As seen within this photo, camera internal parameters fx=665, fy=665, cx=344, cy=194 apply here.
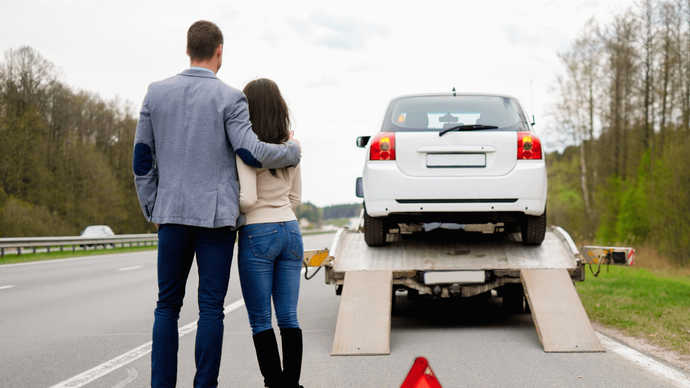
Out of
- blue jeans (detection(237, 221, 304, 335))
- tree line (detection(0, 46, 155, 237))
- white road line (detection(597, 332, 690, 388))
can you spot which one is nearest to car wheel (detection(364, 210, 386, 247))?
white road line (detection(597, 332, 690, 388))

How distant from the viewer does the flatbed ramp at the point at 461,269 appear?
580cm

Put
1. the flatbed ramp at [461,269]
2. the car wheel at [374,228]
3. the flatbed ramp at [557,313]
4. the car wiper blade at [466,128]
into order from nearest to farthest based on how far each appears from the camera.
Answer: the flatbed ramp at [557,313], the flatbed ramp at [461,269], the car wiper blade at [466,128], the car wheel at [374,228]

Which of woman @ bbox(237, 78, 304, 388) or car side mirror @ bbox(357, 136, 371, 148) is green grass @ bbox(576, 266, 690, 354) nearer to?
car side mirror @ bbox(357, 136, 371, 148)

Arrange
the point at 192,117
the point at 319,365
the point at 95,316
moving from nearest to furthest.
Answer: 1. the point at 192,117
2. the point at 319,365
3. the point at 95,316

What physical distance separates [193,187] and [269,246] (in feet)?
1.63

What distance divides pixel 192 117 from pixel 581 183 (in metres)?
38.6

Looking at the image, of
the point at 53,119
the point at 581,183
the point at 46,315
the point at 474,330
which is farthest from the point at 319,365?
the point at 53,119

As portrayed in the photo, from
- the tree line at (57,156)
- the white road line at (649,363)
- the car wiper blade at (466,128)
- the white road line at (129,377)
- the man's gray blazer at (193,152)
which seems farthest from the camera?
the tree line at (57,156)

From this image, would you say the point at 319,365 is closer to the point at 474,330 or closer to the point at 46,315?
the point at 474,330

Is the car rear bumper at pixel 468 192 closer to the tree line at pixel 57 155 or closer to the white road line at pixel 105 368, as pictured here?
the white road line at pixel 105 368

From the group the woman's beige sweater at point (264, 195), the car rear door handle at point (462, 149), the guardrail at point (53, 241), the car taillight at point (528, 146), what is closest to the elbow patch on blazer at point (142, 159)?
the woman's beige sweater at point (264, 195)

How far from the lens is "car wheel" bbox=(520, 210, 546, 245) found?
22.7 ft

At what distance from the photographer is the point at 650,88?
30734 millimetres

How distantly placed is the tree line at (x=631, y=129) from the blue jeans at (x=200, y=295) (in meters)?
21.1
